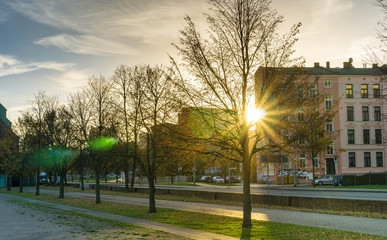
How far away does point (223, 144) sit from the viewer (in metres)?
14.1

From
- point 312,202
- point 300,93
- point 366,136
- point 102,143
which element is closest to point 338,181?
point 366,136

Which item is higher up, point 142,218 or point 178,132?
point 178,132

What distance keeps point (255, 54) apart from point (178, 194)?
21.5m

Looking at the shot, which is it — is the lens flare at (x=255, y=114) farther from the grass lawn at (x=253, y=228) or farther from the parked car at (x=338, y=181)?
the parked car at (x=338, y=181)

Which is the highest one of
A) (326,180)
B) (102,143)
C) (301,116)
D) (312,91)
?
(312,91)

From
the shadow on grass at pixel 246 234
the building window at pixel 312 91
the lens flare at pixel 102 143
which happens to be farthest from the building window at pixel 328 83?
the shadow on grass at pixel 246 234

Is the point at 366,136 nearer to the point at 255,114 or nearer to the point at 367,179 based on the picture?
the point at 367,179

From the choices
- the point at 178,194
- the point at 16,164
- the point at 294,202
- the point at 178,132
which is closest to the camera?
the point at 178,132

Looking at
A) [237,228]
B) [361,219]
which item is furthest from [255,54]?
[361,219]

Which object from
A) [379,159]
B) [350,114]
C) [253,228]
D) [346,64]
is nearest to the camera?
[253,228]

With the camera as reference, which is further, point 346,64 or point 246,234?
point 346,64

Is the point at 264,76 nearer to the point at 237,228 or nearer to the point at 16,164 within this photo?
the point at 237,228

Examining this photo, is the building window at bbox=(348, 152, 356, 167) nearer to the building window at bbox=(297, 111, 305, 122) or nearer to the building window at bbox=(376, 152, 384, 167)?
the building window at bbox=(376, 152, 384, 167)

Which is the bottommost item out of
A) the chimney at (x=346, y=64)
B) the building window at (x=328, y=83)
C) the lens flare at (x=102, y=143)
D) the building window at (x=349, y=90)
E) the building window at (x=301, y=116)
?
the lens flare at (x=102, y=143)
